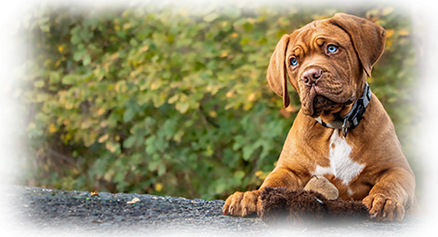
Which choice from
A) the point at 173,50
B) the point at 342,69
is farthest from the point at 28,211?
the point at 173,50

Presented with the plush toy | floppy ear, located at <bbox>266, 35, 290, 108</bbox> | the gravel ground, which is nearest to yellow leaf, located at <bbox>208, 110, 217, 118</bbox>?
the gravel ground

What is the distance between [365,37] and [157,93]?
3097 millimetres

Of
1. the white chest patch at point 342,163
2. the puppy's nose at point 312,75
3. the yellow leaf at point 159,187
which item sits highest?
the puppy's nose at point 312,75

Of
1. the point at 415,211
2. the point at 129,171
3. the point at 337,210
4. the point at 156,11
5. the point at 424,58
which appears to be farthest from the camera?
the point at 129,171

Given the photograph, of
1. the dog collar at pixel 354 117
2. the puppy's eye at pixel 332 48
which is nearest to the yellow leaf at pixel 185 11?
the puppy's eye at pixel 332 48

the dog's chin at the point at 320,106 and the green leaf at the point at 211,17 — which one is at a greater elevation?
the green leaf at the point at 211,17

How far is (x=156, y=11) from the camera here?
508 cm

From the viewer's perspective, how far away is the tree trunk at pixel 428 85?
348 cm

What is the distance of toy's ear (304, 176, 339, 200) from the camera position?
2496 mm

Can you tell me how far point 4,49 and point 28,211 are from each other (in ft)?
8.58

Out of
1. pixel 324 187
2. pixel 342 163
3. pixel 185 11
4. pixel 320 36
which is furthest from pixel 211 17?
pixel 324 187

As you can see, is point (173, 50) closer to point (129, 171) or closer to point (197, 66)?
point (197, 66)

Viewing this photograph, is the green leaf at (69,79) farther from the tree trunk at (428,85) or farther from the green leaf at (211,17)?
the tree trunk at (428,85)

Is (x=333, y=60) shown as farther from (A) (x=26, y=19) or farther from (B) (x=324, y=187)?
(A) (x=26, y=19)
